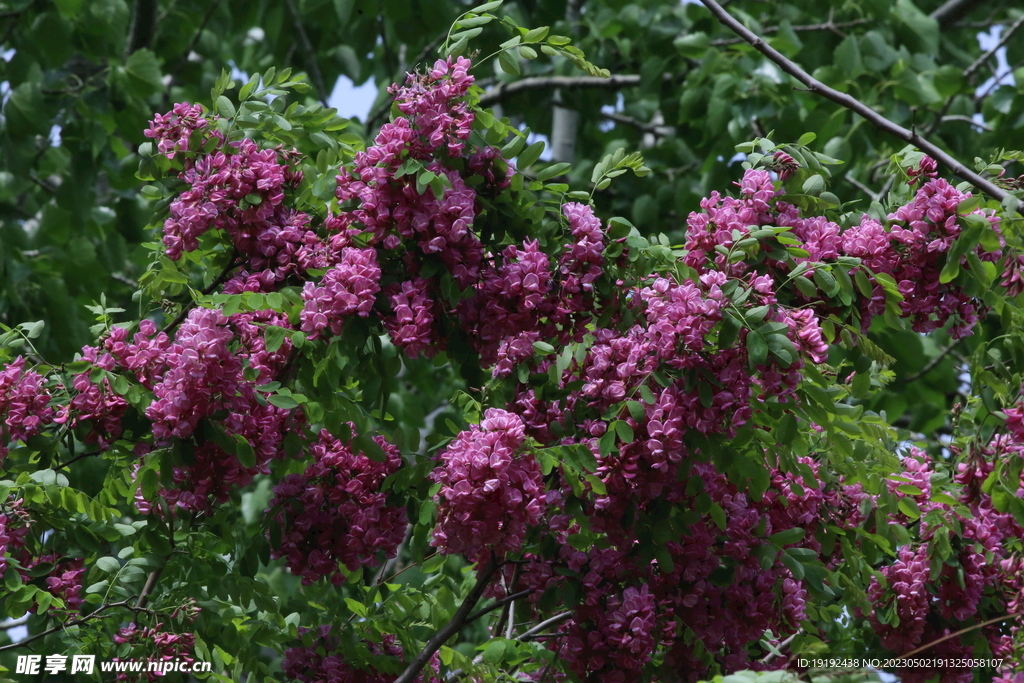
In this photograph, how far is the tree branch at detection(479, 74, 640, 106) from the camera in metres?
5.46

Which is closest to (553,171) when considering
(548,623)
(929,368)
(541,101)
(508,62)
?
(508,62)

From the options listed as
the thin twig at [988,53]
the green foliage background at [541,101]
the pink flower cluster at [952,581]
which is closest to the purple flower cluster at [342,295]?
the pink flower cluster at [952,581]

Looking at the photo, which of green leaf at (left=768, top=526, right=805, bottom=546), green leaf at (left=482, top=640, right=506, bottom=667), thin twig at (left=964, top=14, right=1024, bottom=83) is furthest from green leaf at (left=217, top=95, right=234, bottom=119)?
thin twig at (left=964, top=14, right=1024, bottom=83)

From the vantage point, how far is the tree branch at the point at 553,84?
17.9 feet

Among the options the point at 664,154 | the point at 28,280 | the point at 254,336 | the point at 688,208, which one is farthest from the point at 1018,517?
the point at 28,280

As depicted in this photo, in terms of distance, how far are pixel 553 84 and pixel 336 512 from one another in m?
3.51

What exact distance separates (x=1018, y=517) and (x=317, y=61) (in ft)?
14.8

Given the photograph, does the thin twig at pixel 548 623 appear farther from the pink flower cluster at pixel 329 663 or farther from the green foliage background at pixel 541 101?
the green foliage background at pixel 541 101

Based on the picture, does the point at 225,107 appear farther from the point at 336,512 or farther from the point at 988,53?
the point at 988,53

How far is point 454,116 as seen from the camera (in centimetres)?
220

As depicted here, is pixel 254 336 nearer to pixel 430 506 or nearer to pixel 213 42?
pixel 430 506

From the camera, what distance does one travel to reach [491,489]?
1.93 meters

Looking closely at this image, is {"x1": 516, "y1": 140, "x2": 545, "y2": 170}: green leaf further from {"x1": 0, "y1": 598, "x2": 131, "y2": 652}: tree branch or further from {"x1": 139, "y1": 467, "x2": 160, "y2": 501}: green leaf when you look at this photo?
{"x1": 0, "y1": 598, "x2": 131, "y2": 652}: tree branch

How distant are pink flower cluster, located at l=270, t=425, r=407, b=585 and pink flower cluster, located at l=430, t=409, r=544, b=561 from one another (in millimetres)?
394
